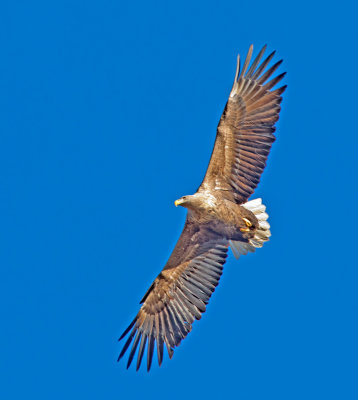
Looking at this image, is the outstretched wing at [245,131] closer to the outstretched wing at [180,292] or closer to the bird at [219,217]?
the bird at [219,217]

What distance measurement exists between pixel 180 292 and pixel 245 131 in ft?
9.98

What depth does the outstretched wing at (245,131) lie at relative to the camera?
15.3 m

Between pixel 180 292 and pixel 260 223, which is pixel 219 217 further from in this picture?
pixel 180 292

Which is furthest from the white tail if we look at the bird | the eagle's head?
the eagle's head

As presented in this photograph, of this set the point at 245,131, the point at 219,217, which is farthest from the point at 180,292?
the point at 245,131

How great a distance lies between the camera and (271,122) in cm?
1530

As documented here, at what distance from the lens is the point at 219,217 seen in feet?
50.2

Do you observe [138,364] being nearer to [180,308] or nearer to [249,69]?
[180,308]

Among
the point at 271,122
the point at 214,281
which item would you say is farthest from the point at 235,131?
the point at 214,281

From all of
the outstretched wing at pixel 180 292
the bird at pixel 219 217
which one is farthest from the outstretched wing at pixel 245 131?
the outstretched wing at pixel 180 292

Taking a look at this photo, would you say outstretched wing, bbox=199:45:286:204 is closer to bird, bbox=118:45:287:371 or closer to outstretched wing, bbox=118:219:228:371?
bird, bbox=118:45:287:371

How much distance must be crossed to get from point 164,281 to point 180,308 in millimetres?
584

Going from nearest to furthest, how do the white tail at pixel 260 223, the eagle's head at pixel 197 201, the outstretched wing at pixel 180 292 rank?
the eagle's head at pixel 197 201 < the outstretched wing at pixel 180 292 < the white tail at pixel 260 223

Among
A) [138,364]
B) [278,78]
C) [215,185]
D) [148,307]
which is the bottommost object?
[138,364]
